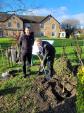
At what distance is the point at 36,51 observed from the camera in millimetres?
16266

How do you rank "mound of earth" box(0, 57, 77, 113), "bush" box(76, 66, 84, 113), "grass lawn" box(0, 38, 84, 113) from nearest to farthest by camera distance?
"bush" box(76, 66, 84, 113), "grass lawn" box(0, 38, 84, 113), "mound of earth" box(0, 57, 77, 113)

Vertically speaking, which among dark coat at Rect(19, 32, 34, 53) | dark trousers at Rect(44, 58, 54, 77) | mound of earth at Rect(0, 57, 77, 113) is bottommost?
mound of earth at Rect(0, 57, 77, 113)

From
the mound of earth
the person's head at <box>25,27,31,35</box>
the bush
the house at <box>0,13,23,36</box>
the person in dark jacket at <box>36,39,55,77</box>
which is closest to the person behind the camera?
the bush

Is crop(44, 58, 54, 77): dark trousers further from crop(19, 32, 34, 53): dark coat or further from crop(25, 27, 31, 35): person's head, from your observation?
crop(25, 27, 31, 35): person's head

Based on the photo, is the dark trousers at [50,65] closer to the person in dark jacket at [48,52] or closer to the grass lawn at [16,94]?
the person in dark jacket at [48,52]

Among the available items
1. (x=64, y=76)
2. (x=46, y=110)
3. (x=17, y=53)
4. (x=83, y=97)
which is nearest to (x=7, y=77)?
(x=64, y=76)

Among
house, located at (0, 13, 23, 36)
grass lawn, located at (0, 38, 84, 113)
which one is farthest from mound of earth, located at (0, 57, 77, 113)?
house, located at (0, 13, 23, 36)

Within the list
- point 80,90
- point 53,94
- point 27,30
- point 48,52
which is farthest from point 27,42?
point 80,90

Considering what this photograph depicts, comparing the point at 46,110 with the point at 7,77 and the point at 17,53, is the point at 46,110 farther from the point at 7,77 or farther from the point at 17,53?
the point at 17,53

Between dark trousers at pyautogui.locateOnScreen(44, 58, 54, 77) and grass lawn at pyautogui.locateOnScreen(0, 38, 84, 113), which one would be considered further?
dark trousers at pyautogui.locateOnScreen(44, 58, 54, 77)

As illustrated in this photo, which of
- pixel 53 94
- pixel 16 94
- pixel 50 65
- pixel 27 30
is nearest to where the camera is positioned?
pixel 16 94

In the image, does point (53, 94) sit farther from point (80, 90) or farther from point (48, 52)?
point (80, 90)

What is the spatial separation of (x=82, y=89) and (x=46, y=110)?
12.9 feet

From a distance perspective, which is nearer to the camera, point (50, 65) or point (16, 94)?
point (16, 94)
